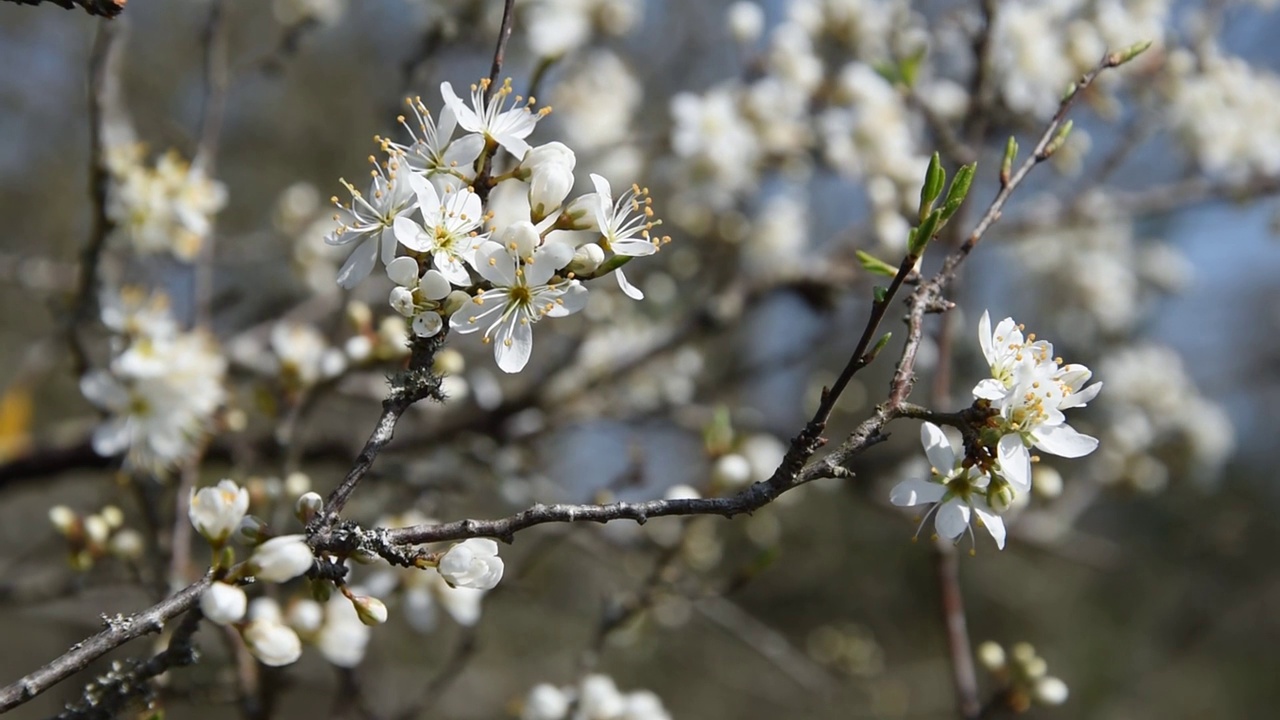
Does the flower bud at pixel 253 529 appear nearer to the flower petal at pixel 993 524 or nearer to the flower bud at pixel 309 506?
the flower bud at pixel 309 506

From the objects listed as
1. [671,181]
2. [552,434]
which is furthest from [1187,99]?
[552,434]

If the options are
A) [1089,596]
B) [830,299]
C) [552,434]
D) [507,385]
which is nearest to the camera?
[552,434]

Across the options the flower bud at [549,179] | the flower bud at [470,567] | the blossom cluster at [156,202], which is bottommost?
the flower bud at [470,567]

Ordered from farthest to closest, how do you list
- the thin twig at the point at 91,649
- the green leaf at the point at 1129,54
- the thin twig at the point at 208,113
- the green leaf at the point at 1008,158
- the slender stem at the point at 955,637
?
1. the thin twig at the point at 208,113
2. the slender stem at the point at 955,637
3. the green leaf at the point at 1129,54
4. the green leaf at the point at 1008,158
5. the thin twig at the point at 91,649

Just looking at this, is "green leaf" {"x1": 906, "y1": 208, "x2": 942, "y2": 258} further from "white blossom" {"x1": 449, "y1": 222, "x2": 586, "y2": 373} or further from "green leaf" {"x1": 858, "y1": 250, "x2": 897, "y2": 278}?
"white blossom" {"x1": 449, "y1": 222, "x2": 586, "y2": 373}

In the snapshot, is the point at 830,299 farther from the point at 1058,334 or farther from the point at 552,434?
the point at 1058,334

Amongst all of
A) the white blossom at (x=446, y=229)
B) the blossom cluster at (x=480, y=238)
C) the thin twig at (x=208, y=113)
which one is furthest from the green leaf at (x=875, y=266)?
the thin twig at (x=208, y=113)
